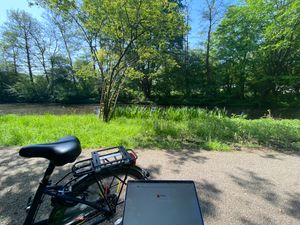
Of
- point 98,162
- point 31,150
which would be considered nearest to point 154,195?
point 98,162

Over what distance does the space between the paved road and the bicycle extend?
654 millimetres

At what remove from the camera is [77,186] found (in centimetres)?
147

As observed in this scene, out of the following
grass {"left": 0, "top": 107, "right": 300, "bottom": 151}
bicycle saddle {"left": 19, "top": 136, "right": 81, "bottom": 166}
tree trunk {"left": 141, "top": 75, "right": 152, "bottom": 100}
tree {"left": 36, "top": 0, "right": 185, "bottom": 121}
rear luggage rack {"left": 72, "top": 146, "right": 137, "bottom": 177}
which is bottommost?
grass {"left": 0, "top": 107, "right": 300, "bottom": 151}

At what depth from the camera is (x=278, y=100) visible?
15219 millimetres

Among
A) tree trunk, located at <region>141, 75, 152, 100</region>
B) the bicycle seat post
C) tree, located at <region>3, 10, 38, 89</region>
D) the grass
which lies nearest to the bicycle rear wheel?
the bicycle seat post

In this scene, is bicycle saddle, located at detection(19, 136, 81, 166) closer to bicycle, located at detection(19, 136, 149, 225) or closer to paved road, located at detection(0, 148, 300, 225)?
bicycle, located at detection(19, 136, 149, 225)

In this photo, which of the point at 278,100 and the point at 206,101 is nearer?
the point at 278,100

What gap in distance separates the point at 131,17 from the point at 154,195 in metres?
4.83

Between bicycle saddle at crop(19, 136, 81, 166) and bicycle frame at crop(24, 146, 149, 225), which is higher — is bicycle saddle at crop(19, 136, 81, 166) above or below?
above

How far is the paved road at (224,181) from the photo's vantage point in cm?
179

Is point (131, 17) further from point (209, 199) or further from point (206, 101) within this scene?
point (206, 101)

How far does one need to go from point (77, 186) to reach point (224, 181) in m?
1.79

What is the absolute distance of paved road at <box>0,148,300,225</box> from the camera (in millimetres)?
1785

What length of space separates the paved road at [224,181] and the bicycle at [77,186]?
65 cm
